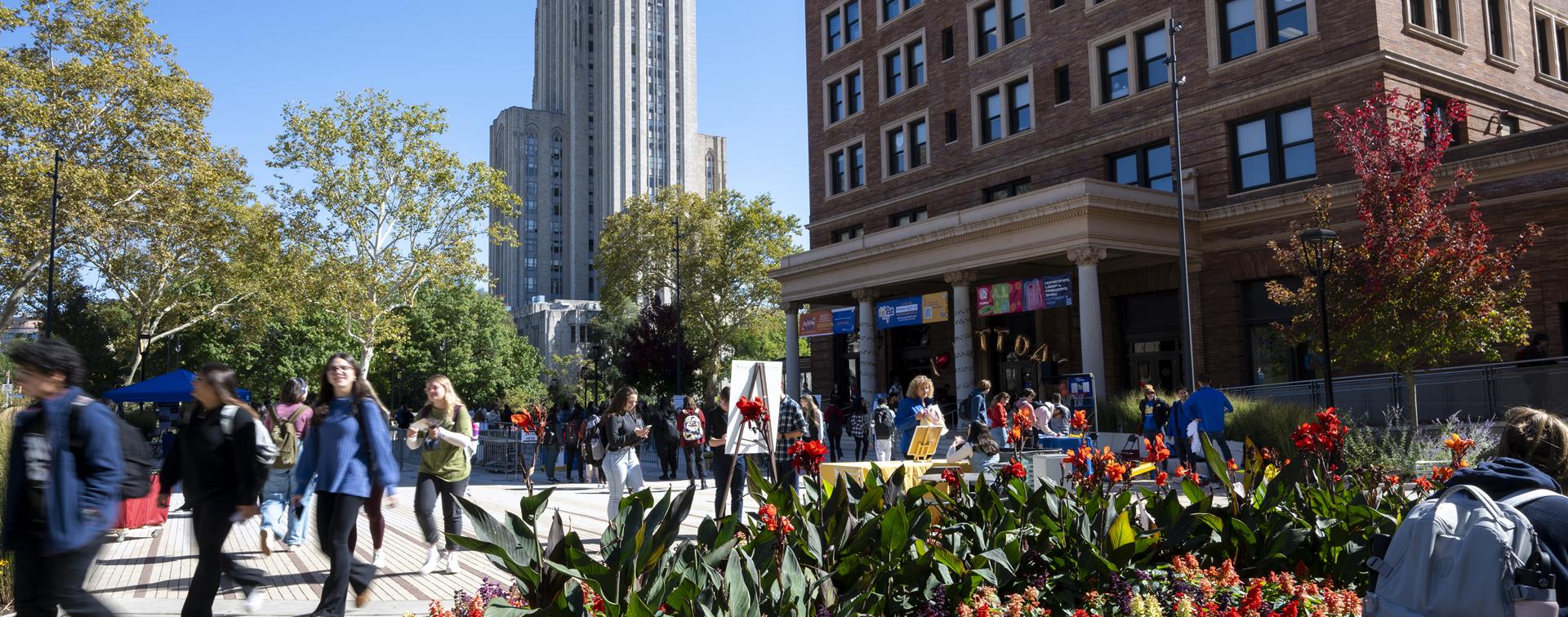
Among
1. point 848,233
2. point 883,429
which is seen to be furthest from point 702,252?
point 883,429

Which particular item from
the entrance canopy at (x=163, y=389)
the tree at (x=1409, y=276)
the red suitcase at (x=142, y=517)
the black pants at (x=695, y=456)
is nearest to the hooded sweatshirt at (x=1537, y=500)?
the red suitcase at (x=142, y=517)

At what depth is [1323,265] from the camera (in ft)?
62.7

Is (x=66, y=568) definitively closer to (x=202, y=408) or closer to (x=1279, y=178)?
(x=202, y=408)

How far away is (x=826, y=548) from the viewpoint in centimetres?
525

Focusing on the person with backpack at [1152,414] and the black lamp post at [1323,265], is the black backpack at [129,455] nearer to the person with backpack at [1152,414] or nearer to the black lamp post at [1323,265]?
the black lamp post at [1323,265]

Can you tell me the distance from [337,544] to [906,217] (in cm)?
3162

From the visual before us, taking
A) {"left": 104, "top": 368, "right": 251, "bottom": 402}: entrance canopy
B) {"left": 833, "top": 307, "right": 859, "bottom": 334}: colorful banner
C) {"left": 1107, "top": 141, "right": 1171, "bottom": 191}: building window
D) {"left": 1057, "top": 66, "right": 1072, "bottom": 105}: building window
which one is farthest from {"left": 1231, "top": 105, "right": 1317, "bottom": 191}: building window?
{"left": 104, "top": 368, "right": 251, "bottom": 402}: entrance canopy

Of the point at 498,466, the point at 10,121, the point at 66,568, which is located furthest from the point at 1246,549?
the point at 10,121

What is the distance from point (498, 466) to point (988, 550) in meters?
22.3

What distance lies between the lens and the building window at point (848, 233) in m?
39.3

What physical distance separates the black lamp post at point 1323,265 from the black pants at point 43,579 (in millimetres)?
17074

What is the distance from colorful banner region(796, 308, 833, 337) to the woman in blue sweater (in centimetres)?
2792

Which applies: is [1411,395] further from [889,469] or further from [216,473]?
[216,473]

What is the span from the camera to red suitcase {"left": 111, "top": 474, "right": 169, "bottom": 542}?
37.4ft
